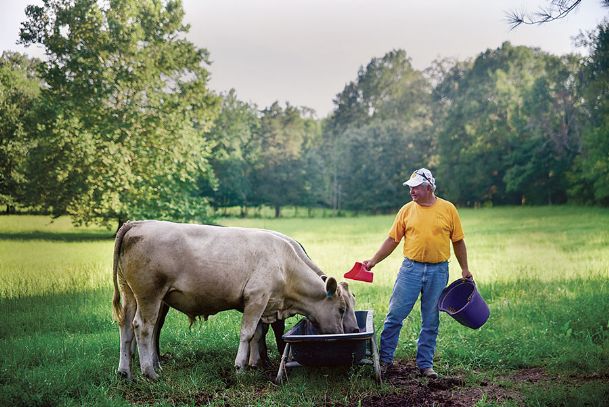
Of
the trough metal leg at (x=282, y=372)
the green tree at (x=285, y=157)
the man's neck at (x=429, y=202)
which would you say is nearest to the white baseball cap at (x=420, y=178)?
the man's neck at (x=429, y=202)

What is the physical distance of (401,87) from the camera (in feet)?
133

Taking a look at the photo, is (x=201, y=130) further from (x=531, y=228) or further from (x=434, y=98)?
(x=434, y=98)

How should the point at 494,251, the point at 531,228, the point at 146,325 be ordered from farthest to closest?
the point at 531,228 → the point at 494,251 → the point at 146,325

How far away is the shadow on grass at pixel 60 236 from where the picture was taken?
8.32m

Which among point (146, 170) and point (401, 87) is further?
point (401, 87)

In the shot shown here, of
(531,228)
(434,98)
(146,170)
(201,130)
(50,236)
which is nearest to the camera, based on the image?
(50,236)

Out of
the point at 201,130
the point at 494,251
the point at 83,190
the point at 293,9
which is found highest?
the point at 293,9

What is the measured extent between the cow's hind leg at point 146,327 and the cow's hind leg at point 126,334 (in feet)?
0.57

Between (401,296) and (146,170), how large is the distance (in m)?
10.3

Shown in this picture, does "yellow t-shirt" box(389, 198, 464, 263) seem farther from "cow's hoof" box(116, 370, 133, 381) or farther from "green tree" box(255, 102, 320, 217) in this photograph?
"green tree" box(255, 102, 320, 217)

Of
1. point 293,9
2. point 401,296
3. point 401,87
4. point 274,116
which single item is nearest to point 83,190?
point 293,9

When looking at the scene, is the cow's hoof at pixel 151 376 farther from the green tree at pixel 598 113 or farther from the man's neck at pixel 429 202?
the green tree at pixel 598 113

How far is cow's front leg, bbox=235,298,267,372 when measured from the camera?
5867mm

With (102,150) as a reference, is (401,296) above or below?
below
